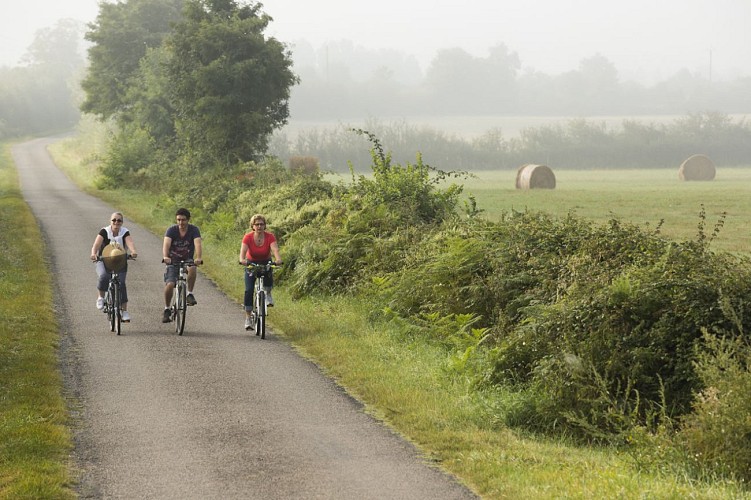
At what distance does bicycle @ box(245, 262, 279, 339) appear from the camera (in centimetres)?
1716

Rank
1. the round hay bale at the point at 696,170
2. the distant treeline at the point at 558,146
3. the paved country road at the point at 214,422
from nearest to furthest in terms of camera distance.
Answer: the paved country road at the point at 214,422 < the round hay bale at the point at 696,170 < the distant treeline at the point at 558,146

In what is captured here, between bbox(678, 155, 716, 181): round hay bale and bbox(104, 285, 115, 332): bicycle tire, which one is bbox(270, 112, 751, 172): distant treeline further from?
bbox(104, 285, 115, 332): bicycle tire

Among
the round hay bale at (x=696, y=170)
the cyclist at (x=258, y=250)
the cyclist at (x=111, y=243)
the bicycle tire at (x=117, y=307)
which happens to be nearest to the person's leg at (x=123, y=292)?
the cyclist at (x=111, y=243)

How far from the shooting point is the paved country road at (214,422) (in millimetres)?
9242

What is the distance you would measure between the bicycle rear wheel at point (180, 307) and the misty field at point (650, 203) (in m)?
15.6

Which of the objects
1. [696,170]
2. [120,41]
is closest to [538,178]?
[696,170]

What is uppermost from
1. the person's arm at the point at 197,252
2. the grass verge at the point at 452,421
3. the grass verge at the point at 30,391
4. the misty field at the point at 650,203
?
the person's arm at the point at 197,252

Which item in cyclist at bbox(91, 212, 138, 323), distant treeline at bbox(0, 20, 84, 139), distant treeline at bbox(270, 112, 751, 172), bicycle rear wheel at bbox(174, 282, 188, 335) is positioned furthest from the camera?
Result: distant treeline at bbox(0, 20, 84, 139)

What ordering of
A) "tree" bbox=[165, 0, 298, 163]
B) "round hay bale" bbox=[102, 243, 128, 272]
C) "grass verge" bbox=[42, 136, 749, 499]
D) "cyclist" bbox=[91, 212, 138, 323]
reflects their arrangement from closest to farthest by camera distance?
"grass verge" bbox=[42, 136, 749, 499]
"round hay bale" bbox=[102, 243, 128, 272]
"cyclist" bbox=[91, 212, 138, 323]
"tree" bbox=[165, 0, 298, 163]

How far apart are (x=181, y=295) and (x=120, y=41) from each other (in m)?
50.9

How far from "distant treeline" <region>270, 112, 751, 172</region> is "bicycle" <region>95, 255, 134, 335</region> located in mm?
82167

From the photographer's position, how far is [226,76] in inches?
1748

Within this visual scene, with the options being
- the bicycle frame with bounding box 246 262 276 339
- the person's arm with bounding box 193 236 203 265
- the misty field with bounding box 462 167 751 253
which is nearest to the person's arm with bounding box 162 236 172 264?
the person's arm with bounding box 193 236 203 265

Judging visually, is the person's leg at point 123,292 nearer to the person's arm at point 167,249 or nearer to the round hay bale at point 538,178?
A: the person's arm at point 167,249
